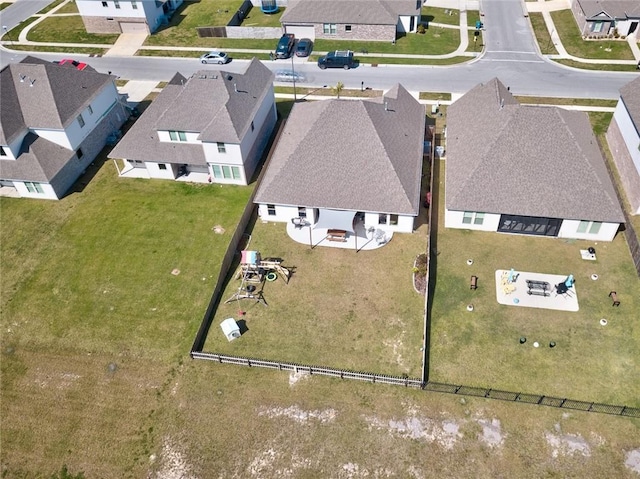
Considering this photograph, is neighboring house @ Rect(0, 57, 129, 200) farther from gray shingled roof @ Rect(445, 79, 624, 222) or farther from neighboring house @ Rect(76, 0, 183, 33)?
gray shingled roof @ Rect(445, 79, 624, 222)

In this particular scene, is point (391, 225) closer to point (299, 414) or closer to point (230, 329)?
point (230, 329)

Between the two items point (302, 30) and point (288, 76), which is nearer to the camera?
point (288, 76)

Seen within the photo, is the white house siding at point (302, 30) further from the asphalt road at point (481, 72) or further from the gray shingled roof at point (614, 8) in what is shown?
the gray shingled roof at point (614, 8)

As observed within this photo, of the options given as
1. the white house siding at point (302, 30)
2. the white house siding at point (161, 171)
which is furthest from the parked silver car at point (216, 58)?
the white house siding at point (161, 171)

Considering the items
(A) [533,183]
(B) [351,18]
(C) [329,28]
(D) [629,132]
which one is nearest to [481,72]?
(B) [351,18]

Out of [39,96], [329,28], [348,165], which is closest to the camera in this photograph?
[348,165]

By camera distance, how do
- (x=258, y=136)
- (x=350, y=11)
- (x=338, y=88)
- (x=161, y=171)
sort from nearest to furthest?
(x=161, y=171), (x=258, y=136), (x=338, y=88), (x=350, y=11)

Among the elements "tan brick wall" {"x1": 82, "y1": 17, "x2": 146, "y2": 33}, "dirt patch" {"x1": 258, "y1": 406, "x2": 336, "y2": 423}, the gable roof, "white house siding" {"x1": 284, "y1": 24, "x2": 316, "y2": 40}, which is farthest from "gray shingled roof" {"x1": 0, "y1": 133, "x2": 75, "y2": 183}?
"white house siding" {"x1": 284, "y1": 24, "x2": 316, "y2": 40}

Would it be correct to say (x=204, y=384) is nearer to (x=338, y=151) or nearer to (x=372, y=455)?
(x=372, y=455)
